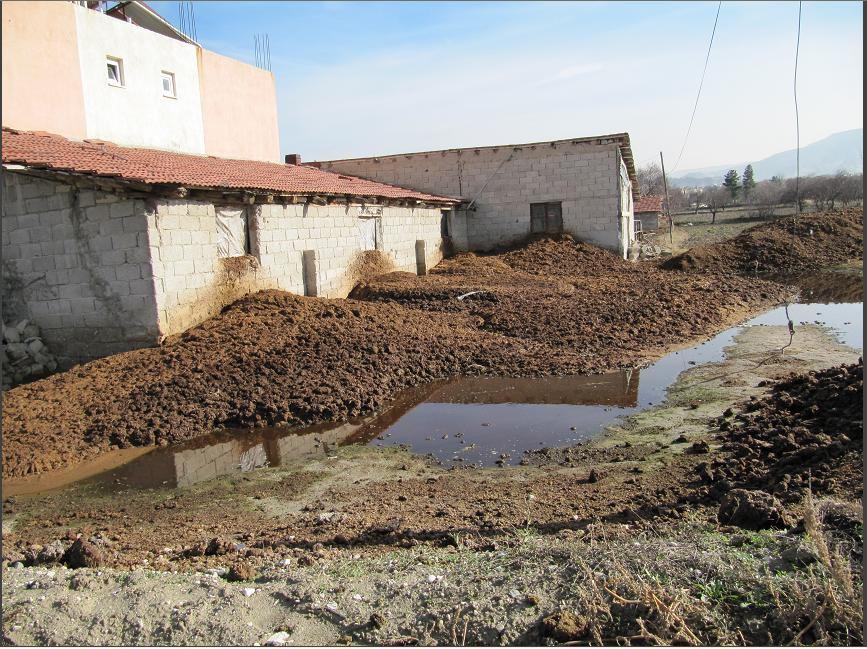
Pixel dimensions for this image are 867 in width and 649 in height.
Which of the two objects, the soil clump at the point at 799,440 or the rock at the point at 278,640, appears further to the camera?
the soil clump at the point at 799,440

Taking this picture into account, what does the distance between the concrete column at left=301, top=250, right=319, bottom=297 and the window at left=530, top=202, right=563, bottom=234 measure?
11.9m

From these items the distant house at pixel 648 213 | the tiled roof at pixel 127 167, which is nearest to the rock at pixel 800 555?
the tiled roof at pixel 127 167

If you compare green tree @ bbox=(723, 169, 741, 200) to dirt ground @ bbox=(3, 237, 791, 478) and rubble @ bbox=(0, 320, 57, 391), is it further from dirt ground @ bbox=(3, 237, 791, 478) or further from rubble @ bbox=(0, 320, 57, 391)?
rubble @ bbox=(0, 320, 57, 391)

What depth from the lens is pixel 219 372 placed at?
29.4ft

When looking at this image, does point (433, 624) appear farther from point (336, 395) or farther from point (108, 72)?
point (108, 72)

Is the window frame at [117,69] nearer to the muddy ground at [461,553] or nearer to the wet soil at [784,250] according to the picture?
the muddy ground at [461,553]

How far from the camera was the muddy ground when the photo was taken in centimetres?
318

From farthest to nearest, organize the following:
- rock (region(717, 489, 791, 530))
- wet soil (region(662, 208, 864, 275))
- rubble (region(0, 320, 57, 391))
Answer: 1. wet soil (region(662, 208, 864, 275))
2. rubble (region(0, 320, 57, 391))
3. rock (region(717, 489, 791, 530))

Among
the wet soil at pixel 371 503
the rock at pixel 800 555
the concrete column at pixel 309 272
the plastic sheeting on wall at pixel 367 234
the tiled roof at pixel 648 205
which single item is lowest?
the wet soil at pixel 371 503

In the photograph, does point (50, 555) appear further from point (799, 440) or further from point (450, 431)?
point (799, 440)

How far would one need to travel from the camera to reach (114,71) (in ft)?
53.9

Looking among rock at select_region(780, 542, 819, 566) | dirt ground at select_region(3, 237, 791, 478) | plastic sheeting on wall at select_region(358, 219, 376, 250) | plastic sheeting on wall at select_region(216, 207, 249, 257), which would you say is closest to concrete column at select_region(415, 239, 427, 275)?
plastic sheeting on wall at select_region(358, 219, 376, 250)

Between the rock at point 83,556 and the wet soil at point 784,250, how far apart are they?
2075 centimetres

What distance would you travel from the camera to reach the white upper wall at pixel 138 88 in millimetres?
15422
